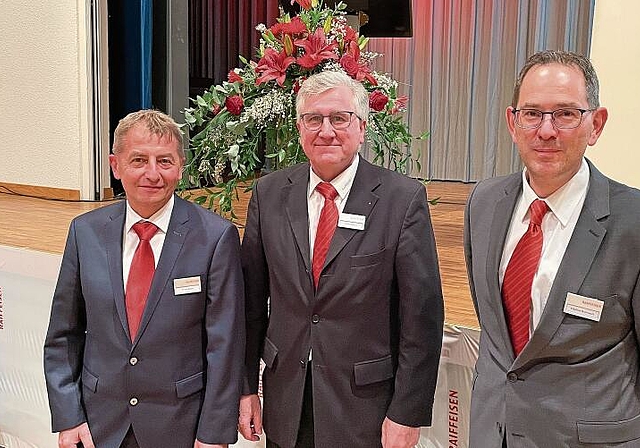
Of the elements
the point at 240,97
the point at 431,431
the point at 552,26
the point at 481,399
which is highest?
the point at 552,26

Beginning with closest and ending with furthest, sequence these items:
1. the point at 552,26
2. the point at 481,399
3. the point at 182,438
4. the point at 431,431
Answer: the point at 481,399
the point at 182,438
the point at 431,431
the point at 552,26

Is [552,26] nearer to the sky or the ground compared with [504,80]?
nearer to the sky

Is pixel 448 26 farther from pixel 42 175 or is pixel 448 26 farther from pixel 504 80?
pixel 42 175

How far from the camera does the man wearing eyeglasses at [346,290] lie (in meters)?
1.68

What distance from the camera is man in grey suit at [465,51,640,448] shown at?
4.35ft

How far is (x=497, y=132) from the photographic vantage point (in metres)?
7.89

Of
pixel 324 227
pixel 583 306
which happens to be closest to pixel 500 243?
pixel 583 306

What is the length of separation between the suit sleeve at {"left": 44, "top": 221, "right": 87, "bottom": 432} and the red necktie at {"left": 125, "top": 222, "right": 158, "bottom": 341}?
14 centimetres

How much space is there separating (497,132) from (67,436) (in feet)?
21.9

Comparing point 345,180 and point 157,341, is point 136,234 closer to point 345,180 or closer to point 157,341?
point 157,341

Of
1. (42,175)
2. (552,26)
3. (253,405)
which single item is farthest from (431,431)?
(552,26)

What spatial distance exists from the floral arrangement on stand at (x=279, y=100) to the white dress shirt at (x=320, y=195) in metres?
0.92

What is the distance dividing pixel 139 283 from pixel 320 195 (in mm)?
513

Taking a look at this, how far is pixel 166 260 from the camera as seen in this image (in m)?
1.83
